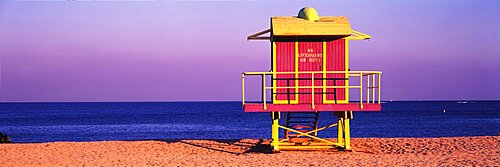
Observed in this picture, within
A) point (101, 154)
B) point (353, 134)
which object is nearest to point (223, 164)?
point (101, 154)

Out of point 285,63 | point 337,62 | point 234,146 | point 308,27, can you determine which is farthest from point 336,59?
point 234,146

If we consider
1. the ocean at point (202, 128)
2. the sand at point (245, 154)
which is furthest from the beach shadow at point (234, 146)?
the ocean at point (202, 128)

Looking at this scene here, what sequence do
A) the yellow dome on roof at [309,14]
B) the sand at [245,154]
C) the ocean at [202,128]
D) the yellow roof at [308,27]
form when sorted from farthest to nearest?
the ocean at [202,128]
the yellow dome on roof at [309,14]
the yellow roof at [308,27]
the sand at [245,154]

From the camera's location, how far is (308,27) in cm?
2072

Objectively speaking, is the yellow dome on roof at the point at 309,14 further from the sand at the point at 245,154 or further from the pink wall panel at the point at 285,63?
the sand at the point at 245,154

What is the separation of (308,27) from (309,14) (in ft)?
2.53

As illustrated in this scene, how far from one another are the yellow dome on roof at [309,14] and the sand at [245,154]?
4125 mm

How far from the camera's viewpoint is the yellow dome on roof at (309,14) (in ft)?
69.9

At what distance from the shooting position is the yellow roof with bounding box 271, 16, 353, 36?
20.4 metres

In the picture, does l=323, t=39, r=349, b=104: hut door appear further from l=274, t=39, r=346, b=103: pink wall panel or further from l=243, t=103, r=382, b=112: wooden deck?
l=243, t=103, r=382, b=112: wooden deck

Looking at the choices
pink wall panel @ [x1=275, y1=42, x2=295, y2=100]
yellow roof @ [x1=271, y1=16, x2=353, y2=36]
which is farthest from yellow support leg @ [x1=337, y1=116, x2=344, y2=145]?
yellow roof @ [x1=271, y1=16, x2=353, y2=36]

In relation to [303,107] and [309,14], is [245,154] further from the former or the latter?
[309,14]

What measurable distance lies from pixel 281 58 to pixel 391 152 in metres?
4.89

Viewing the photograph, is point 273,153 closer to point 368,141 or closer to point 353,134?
point 368,141
